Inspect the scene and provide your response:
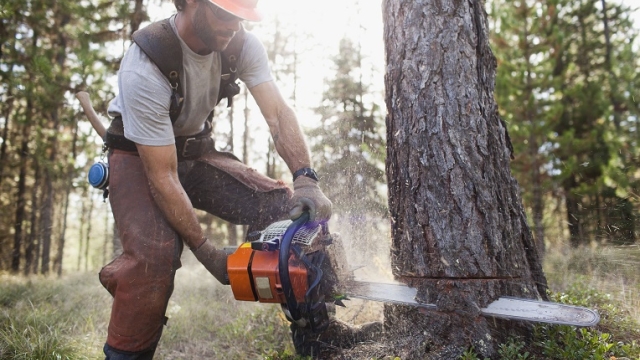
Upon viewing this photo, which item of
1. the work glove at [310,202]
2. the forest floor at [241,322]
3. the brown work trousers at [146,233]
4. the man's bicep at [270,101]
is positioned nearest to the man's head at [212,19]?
the man's bicep at [270,101]

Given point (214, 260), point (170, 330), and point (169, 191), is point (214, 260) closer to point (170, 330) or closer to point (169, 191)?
point (169, 191)

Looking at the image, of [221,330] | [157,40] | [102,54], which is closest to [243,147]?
[102,54]

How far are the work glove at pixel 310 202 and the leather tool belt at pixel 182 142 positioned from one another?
81cm

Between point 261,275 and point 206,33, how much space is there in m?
1.36

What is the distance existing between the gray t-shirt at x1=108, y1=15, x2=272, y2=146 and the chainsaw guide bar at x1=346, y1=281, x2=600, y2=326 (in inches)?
53.7

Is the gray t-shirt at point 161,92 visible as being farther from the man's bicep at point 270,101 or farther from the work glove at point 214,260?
the work glove at point 214,260

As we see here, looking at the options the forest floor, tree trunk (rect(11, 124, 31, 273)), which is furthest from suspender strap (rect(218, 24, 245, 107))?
tree trunk (rect(11, 124, 31, 273))

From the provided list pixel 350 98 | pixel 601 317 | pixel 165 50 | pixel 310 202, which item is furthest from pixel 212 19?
pixel 350 98

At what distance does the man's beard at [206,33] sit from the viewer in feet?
8.02

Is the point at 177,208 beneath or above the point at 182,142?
beneath

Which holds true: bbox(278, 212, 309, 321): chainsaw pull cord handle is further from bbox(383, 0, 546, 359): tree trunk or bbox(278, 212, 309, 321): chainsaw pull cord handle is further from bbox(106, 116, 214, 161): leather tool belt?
bbox(106, 116, 214, 161): leather tool belt

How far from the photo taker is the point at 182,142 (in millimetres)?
2914

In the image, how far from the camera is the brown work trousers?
2342 millimetres

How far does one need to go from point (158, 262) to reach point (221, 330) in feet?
4.60
